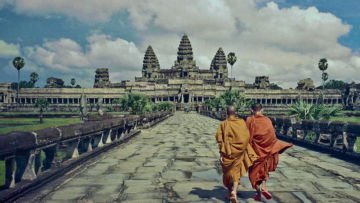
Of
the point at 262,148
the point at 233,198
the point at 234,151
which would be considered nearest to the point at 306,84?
the point at 262,148

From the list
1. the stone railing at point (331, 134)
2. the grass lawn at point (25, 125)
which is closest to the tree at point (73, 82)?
the grass lawn at point (25, 125)

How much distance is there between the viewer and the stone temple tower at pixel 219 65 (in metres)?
166

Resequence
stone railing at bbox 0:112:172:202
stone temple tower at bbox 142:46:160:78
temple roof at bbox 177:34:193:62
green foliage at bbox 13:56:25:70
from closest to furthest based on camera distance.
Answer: stone railing at bbox 0:112:172:202 < green foliage at bbox 13:56:25:70 < temple roof at bbox 177:34:193:62 < stone temple tower at bbox 142:46:160:78

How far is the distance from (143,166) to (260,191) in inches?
152

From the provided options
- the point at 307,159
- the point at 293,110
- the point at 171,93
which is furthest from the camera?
the point at 171,93

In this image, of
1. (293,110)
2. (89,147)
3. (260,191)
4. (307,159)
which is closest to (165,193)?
(260,191)

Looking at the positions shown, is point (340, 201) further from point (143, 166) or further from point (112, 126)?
point (112, 126)

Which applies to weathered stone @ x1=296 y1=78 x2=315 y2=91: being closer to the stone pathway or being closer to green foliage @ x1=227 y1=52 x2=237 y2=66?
green foliage @ x1=227 y1=52 x2=237 y2=66

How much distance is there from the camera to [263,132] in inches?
252

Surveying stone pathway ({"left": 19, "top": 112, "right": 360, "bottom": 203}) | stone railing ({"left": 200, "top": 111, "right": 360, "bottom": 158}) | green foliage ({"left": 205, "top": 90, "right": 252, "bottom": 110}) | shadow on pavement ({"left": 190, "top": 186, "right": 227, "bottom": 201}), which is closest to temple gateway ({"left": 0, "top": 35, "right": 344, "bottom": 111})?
green foliage ({"left": 205, "top": 90, "right": 252, "bottom": 110})

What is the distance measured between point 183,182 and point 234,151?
1700mm

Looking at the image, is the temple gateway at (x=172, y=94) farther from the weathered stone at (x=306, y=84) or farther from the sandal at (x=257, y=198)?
the sandal at (x=257, y=198)

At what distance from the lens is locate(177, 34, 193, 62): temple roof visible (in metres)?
160

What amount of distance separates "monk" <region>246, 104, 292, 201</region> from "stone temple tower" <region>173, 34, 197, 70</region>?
500ft
